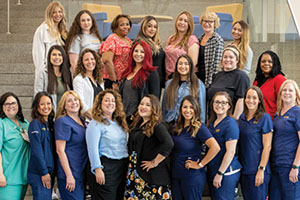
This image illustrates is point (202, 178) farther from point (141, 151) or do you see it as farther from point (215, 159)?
point (141, 151)

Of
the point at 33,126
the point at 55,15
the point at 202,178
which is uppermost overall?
the point at 55,15

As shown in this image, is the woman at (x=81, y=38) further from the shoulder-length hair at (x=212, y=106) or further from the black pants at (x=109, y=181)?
the shoulder-length hair at (x=212, y=106)

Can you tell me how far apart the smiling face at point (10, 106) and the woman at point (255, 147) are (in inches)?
80.3

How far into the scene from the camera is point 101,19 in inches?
355

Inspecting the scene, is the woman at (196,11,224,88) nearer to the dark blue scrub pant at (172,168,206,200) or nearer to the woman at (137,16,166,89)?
the woman at (137,16,166,89)

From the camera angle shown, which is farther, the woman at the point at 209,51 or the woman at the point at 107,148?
the woman at the point at 209,51

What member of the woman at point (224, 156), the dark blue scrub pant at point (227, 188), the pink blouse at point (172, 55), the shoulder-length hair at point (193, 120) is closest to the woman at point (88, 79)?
the pink blouse at point (172, 55)

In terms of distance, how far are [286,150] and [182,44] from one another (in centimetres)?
160

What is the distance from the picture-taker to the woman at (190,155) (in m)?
5.61

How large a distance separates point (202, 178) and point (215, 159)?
205mm

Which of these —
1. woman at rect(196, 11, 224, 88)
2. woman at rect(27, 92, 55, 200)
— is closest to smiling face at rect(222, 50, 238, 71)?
Answer: woman at rect(196, 11, 224, 88)

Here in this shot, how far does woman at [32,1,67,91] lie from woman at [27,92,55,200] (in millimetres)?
1054

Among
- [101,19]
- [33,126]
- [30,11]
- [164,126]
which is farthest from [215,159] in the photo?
[30,11]

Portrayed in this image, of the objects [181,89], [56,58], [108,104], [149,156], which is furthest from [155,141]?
[56,58]
